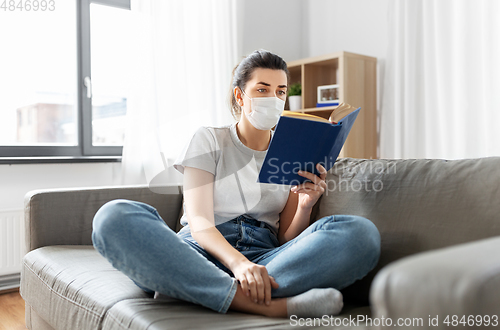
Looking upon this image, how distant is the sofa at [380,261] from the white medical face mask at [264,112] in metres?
0.24

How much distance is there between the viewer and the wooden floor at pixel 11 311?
1637 millimetres

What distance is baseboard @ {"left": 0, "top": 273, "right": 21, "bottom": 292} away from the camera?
206 cm

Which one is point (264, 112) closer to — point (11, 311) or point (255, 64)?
point (255, 64)

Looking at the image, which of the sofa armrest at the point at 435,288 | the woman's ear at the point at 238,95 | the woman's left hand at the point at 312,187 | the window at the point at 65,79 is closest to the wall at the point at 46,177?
the window at the point at 65,79

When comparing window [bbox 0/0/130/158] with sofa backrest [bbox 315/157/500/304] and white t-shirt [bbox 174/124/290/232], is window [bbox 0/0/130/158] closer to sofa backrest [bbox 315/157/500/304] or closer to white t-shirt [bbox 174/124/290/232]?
white t-shirt [bbox 174/124/290/232]

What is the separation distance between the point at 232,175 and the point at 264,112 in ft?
0.68

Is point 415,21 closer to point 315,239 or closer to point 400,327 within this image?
point 315,239

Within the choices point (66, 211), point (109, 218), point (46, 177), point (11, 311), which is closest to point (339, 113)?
point (109, 218)

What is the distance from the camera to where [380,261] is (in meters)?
1.03

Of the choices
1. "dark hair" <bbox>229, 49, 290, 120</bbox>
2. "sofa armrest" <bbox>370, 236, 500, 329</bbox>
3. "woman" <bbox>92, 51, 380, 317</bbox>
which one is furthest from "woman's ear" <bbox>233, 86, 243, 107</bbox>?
"sofa armrest" <bbox>370, 236, 500, 329</bbox>

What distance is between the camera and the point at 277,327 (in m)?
0.79

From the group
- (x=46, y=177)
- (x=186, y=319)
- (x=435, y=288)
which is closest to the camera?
(x=435, y=288)

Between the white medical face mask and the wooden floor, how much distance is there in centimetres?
118

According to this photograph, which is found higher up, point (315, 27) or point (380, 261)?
point (315, 27)
